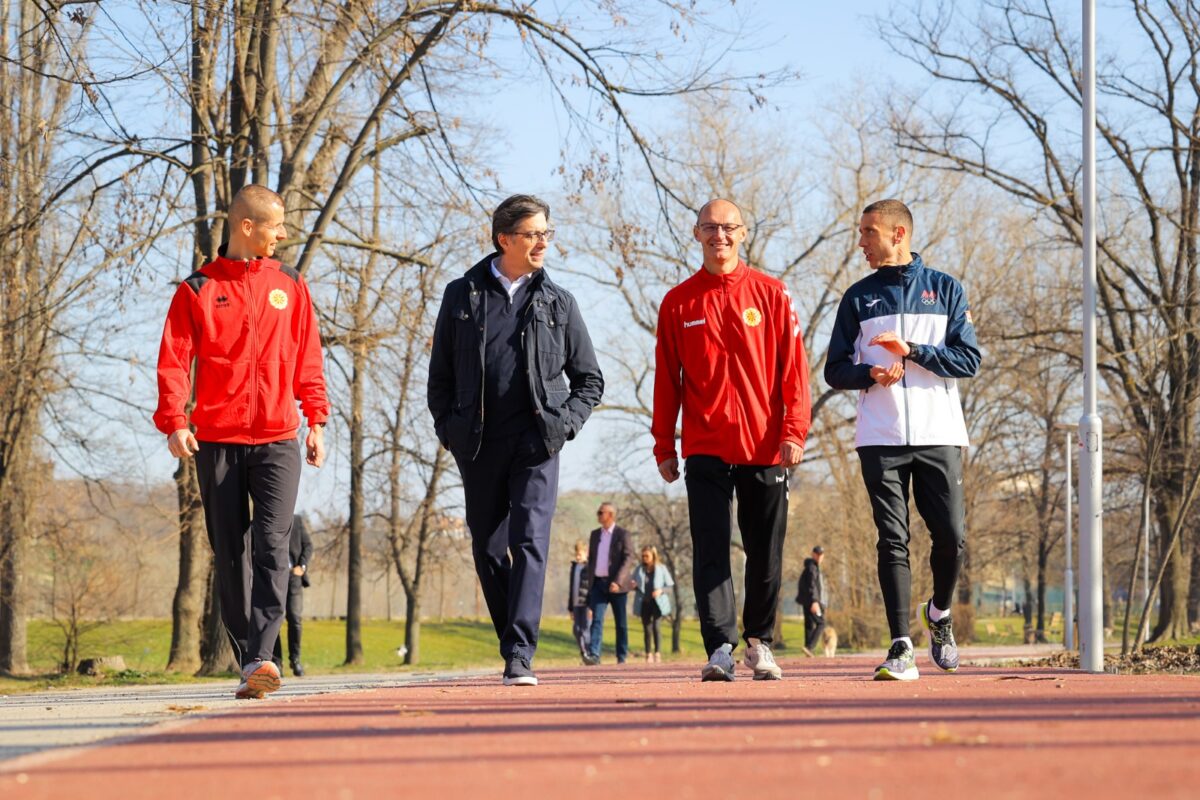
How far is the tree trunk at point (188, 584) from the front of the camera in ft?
66.5

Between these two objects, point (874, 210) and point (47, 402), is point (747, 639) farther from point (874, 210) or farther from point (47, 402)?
point (47, 402)

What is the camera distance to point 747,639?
827 centimetres

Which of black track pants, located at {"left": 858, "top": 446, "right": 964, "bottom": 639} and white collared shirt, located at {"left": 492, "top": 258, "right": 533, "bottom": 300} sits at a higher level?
white collared shirt, located at {"left": 492, "top": 258, "right": 533, "bottom": 300}

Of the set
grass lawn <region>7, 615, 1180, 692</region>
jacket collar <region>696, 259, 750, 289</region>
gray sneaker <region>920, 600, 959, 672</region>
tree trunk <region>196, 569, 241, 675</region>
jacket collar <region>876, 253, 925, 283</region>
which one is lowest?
grass lawn <region>7, 615, 1180, 692</region>

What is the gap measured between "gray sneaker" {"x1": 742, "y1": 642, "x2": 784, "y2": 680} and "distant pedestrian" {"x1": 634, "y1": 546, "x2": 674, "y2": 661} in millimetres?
16134

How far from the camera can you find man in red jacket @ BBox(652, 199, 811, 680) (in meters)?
8.05

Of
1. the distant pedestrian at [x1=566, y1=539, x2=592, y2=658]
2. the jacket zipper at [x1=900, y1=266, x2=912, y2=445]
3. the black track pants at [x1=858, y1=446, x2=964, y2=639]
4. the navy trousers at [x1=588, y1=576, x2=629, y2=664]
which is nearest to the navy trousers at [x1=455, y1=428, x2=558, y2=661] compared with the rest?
the black track pants at [x1=858, y1=446, x2=964, y2=639]

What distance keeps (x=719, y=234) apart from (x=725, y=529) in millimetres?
1544

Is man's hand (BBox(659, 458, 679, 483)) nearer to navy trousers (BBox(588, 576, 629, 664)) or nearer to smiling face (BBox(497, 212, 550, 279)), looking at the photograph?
smiling face (BBox(497, 212, 550, 279))

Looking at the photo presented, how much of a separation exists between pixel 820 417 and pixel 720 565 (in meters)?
29.6

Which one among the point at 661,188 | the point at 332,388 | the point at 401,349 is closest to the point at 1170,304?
the point at 661,188

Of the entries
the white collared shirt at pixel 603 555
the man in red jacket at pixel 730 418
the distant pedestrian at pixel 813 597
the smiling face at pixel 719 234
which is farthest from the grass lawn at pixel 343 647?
the smiling face at pixel 719 234

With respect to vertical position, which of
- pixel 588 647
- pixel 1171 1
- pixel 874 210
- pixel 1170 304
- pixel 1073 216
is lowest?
pixel 588 647

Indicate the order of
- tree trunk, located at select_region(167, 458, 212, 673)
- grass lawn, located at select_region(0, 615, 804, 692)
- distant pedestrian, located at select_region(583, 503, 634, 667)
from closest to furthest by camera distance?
tree trunk, located at select_region(167, 458, 212, 673), distant pedestrian, located at select_region(583, 503, 634, 667), grass lawn, located at select_region(0, 615, 804, 692)
